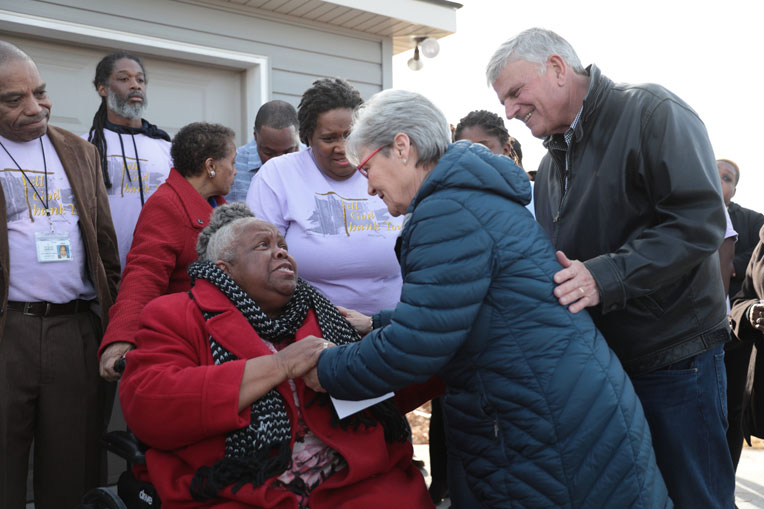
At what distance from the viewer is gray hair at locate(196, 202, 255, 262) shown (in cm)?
246

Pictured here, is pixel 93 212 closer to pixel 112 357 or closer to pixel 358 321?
pixel 112 357

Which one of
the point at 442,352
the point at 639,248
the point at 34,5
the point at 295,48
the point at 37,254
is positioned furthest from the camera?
the point at 295,48

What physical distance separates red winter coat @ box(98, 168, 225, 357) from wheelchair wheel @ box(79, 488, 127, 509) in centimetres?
52

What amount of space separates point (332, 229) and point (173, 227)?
0.68m

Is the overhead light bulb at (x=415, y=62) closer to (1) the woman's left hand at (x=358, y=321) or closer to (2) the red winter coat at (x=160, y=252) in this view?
(2) the red winter coat at (x=160, y=252)

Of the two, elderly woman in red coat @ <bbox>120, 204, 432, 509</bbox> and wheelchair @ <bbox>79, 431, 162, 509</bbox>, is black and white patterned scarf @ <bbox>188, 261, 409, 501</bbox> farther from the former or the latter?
wheelchair @ <bbox>79, 431, 162, 509</bbox>

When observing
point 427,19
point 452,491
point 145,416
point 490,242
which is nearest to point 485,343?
point 490,242

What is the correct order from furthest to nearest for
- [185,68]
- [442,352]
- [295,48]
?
[295,48] < [185,68] < [442,352]

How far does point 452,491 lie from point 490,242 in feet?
2.65

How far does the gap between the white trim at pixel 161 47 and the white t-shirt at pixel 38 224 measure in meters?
1.75

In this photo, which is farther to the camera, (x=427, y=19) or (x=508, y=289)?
(x=427, y=19)

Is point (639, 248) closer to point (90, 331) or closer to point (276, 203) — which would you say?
point (276, 203)

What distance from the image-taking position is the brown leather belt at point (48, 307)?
2898mm

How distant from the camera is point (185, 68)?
5309 mm
